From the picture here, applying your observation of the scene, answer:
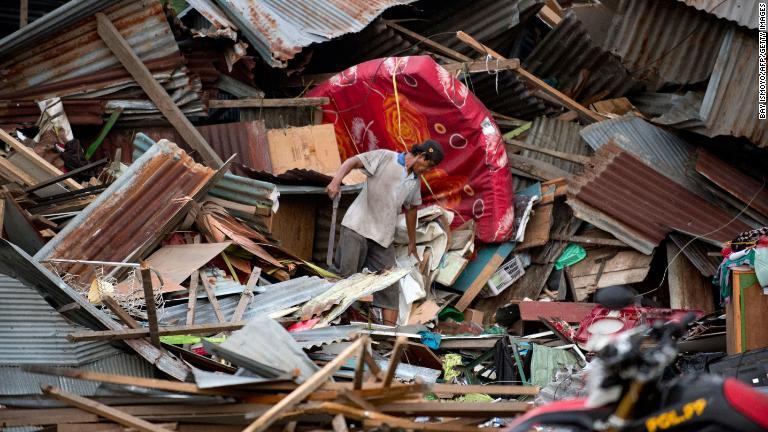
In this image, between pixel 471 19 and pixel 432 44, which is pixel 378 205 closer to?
pixel 432 44

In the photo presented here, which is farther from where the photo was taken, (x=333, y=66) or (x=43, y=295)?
(x=333, y=66)

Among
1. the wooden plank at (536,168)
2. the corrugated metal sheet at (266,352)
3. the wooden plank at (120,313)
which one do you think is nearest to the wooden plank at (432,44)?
the wooden plank at (536,168)

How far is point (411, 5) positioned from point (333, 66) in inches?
45.9

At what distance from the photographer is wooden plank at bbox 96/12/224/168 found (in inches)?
372

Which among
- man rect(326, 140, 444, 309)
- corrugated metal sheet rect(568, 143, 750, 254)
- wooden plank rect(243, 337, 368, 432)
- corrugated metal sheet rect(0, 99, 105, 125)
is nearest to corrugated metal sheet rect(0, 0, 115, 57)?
corrugated metal sheet rect(0, 99, 105, 125)

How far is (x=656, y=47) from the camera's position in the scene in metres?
12.1

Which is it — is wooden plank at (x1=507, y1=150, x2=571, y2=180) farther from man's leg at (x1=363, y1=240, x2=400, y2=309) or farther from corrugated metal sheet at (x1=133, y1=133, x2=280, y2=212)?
corrugated metal sheet at (x1=133, y1=133, x2=280, y2=212)

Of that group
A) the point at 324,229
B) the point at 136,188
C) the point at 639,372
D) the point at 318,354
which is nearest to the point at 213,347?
the point at 318,354

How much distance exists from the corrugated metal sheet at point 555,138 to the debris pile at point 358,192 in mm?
24

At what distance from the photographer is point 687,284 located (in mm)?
10094

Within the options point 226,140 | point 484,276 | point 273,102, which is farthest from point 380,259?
point 273,102

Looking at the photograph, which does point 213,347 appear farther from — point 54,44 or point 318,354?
point 54,44

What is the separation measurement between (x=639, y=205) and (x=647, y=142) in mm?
971

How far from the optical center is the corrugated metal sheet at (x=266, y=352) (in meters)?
4.63
